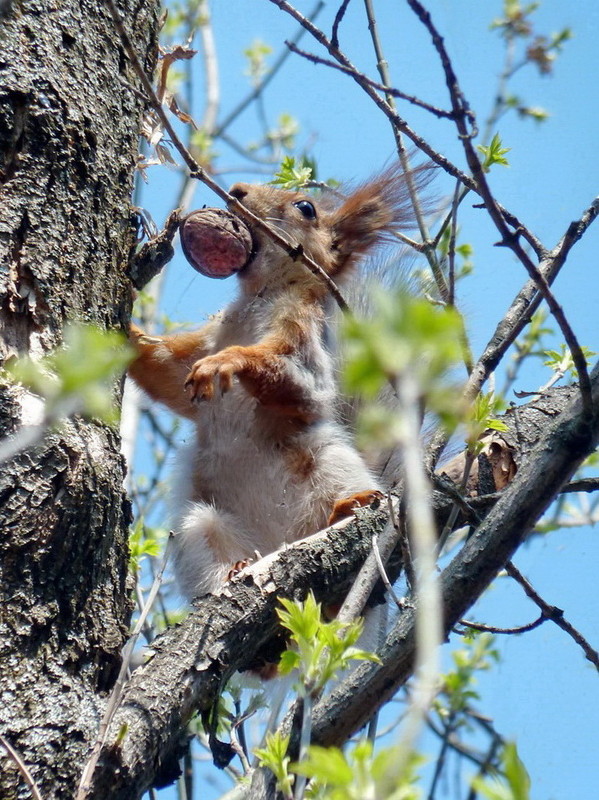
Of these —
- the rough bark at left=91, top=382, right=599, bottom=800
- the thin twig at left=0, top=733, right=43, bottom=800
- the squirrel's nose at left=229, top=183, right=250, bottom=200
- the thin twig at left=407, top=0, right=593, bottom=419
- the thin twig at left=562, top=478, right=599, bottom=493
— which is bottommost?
the thin twig at left=0, top=733, right=43, bottom=800

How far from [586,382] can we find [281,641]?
1272 mm

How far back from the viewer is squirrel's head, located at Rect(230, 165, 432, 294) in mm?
4672

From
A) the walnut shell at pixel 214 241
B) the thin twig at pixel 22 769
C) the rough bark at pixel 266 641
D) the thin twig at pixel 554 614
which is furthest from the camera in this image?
the walnut shell at pixel 214 241

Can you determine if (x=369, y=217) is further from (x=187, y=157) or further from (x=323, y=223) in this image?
(x=187, y=157)

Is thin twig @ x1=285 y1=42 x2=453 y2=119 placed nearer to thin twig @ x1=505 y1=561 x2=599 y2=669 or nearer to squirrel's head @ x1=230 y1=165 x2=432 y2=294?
thin twig @ x1=505 y1=561 x2=599 y2=669

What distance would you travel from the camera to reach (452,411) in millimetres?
1000

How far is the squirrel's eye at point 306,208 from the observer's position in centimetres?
482

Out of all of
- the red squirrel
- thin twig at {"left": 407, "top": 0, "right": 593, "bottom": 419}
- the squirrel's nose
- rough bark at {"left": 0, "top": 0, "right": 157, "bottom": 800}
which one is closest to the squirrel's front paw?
the red squirrel

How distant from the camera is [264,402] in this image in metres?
4.07

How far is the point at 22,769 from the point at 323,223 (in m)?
3.63

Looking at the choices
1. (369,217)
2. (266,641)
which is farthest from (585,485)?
(369,217)

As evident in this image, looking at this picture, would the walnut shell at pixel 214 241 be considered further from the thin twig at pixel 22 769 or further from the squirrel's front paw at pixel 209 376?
the thin twig at pixel 22 769

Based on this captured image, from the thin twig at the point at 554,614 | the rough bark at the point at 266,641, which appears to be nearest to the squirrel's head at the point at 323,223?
the rough bark at the point at 266,641

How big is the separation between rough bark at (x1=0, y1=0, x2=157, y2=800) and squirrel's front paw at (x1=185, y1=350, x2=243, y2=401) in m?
0.85
